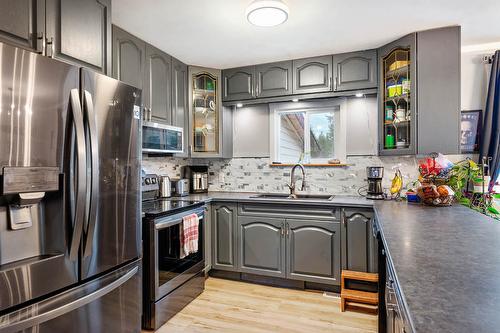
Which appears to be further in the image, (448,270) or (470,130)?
(470,130)

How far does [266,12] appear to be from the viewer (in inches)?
78.9

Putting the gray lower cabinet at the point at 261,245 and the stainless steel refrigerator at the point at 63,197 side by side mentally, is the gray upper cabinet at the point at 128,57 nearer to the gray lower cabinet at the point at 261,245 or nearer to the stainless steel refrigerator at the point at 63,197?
the stainless steel refrigerator at the point at 63,197

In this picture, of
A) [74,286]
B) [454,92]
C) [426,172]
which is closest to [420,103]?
[454,92]

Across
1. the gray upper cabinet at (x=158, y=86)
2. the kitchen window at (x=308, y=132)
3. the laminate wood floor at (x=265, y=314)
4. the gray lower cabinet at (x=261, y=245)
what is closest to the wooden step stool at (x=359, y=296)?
the laminate wood floor at (x=265, y=314)

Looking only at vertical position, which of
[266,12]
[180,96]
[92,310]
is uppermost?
[266,12]

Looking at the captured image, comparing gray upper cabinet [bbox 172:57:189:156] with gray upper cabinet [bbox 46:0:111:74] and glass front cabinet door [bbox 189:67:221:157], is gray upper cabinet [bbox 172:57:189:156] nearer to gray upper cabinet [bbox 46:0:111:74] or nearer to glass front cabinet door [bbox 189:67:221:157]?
glass front cabinet door [bbox 189:67:221:157]

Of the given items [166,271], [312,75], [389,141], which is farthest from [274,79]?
[166,271]

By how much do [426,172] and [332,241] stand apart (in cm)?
100

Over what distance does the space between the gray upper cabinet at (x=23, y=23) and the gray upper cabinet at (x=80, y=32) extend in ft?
0.13

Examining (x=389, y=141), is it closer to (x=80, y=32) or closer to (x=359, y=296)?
(x=359, y=296)

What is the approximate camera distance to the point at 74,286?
1411mm

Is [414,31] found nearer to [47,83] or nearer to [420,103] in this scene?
[420,103]

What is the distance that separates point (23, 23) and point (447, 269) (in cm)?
204

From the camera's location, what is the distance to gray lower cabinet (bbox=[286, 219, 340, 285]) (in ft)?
8.95
